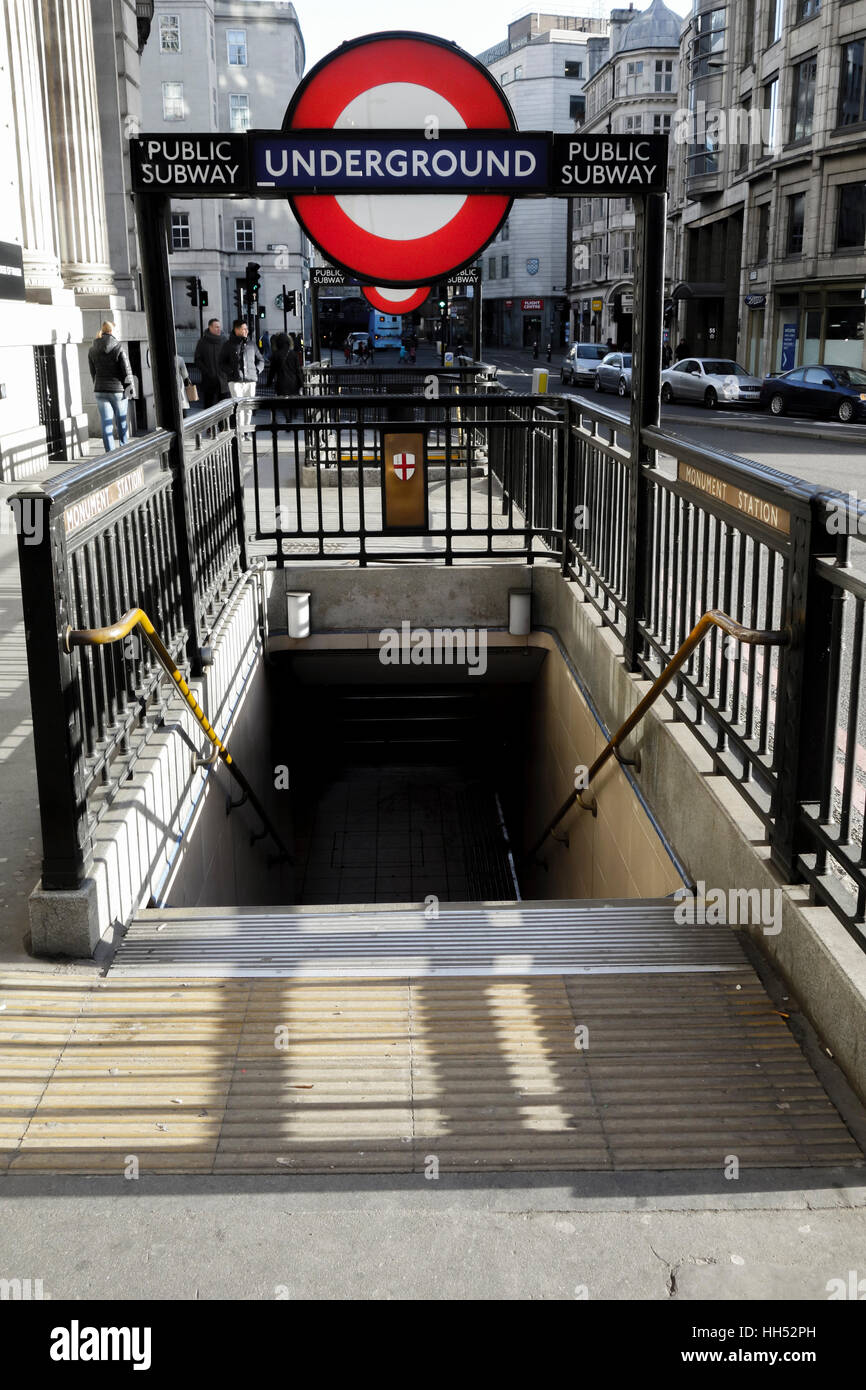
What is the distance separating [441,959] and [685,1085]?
1034mm

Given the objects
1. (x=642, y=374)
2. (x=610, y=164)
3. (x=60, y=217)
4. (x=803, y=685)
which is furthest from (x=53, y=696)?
(x=60, y=217)

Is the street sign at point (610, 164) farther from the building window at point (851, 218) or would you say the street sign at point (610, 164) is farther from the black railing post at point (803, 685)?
the building window at point (851, 218)

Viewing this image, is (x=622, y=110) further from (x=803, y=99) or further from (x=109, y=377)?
(x=109, y=377)

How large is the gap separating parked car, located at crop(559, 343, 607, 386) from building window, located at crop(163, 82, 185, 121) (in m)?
35.0

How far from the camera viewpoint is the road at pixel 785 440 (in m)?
17.9

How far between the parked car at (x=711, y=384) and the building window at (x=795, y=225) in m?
7.32

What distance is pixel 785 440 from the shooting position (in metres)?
25.5

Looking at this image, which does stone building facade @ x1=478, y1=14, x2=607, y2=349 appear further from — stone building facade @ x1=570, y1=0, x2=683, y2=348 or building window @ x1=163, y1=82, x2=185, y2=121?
building window @ x1=163, y1=82, x2=185, y2=121

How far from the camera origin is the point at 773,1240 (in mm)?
2695

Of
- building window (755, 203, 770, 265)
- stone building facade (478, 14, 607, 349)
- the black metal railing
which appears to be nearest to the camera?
the black metal railing

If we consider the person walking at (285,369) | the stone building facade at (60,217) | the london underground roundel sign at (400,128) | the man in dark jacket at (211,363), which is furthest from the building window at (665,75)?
the london underground roundel sign at (400,128)

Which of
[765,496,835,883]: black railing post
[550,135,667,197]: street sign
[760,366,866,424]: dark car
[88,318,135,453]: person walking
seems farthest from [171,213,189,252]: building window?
[765,496,835,883]: black railing post

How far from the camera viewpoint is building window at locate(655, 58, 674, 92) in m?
78.2

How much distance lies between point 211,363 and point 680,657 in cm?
1429
